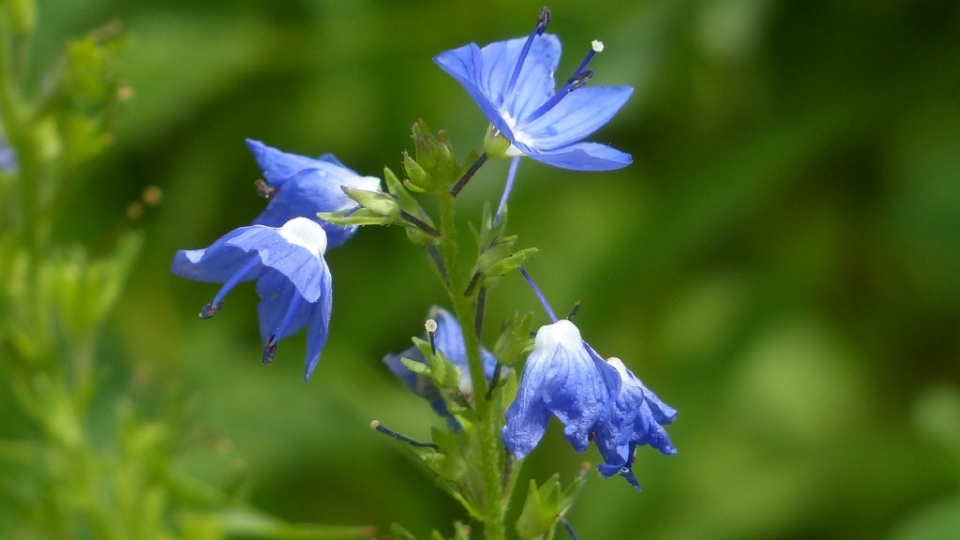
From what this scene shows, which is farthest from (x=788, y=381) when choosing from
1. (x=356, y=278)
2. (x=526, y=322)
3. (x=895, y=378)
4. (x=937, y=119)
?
(x=526, y=322)

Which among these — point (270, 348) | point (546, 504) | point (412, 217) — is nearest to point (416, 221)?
point (412, 217)

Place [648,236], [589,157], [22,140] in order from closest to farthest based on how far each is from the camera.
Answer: [589,157], [22,140], [648,236]

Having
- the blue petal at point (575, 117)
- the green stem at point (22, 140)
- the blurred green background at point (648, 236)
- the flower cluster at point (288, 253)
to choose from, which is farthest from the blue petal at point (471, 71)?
the blurred green background at point (648, 236)

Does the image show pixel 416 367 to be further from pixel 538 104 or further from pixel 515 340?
pixel 538 104

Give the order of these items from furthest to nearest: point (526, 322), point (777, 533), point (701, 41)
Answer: point (701, 41) → point (777, 533) → point (526, 322)

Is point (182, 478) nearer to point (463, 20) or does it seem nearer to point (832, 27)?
point (463, 20)

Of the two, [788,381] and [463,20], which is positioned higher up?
[463,20]

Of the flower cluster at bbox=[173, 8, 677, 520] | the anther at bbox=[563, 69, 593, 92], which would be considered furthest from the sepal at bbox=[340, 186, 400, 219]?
the anther at bbox=[563, 69, 593, 92]
